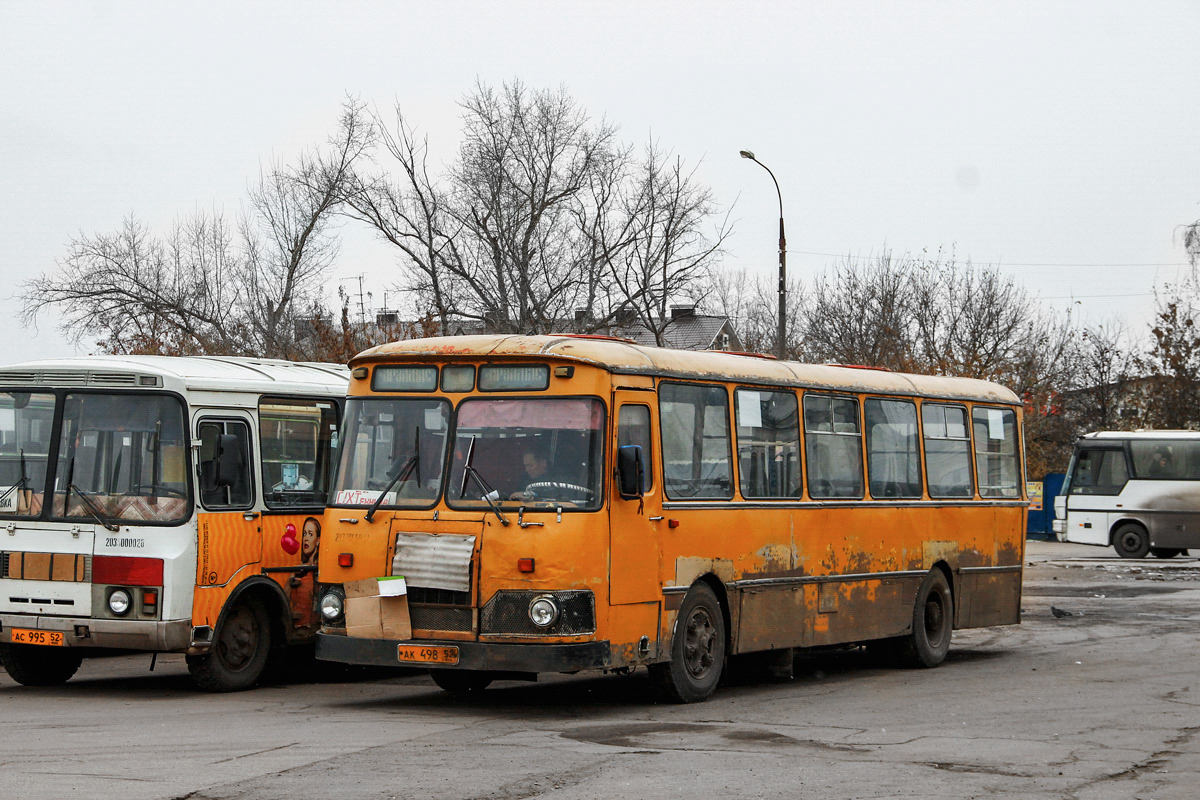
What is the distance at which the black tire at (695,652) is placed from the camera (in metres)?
11.6

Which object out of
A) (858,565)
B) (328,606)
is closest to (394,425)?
(328,606)

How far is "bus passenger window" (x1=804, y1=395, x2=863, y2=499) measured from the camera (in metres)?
13.8

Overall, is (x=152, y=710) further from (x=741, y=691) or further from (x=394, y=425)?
(x=741, y=691)

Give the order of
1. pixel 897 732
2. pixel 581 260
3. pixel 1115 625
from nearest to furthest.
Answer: pixel 897 732 → pixel 1115 625 → pixel 581 260

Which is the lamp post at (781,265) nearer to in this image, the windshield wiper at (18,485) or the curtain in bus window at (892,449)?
the curtain in bus window at (892,449)

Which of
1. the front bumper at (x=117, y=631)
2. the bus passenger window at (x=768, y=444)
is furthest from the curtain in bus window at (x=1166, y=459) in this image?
the front bumper at (x=117, y=631)

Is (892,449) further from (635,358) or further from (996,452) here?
(635,358)

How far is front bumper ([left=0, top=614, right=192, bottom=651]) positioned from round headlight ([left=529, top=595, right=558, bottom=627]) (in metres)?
3.07

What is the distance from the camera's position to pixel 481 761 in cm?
878

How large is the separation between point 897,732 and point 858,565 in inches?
160

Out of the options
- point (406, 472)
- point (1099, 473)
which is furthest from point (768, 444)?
point (1099, 473)

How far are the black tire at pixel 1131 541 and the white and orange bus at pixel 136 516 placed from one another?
29.3 meters

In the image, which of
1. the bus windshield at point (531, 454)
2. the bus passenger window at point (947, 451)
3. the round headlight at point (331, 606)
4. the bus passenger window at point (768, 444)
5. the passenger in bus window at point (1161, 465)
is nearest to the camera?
the bus windshield at point (531, 454)

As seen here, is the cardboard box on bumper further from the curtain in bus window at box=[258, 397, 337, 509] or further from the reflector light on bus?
the curtain in bus window at box=[258, 397, 337, 509]
